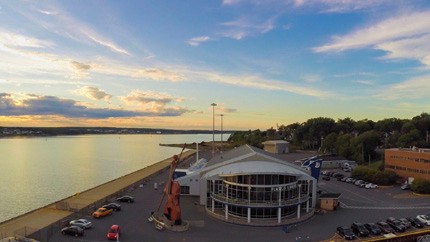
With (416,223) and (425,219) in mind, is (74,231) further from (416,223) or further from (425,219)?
(425,219)

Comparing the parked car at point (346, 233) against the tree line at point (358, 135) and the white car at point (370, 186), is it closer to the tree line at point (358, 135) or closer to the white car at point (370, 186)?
the white car at point (370, 186)

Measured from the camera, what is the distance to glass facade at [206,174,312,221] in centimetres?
3131

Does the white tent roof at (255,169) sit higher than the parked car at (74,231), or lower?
higher

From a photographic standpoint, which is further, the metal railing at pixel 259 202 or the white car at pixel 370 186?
the white car at pixel 370 186

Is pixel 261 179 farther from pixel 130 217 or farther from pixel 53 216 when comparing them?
pixel 53 216

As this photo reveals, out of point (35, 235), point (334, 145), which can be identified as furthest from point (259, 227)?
point (334, 145)

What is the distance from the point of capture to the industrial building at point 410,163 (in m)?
48.5

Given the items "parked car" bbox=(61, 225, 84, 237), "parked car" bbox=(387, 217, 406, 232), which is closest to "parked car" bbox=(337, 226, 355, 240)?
"parked car" bbox=(387, 217, 406, 232)

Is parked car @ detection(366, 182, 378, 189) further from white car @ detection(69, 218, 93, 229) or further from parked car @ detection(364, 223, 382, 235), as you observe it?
white car @ detection(69, 218, 93, 229)

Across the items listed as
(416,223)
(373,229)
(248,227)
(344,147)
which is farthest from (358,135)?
(248,227)

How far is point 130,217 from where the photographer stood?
108 ft

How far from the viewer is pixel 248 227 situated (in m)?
30.3

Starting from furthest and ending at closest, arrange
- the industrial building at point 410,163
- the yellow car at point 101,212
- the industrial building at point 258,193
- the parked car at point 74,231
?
the industrial building at point 410,163, the yellow car at point 101,212, the industrial building at point 258,193, the parked car at point 74,231

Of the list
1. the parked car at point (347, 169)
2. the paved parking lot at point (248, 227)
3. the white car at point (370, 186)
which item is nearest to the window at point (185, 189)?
the paved parking lot at point (248, 227)
